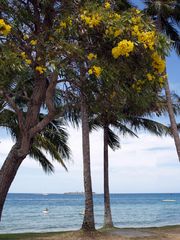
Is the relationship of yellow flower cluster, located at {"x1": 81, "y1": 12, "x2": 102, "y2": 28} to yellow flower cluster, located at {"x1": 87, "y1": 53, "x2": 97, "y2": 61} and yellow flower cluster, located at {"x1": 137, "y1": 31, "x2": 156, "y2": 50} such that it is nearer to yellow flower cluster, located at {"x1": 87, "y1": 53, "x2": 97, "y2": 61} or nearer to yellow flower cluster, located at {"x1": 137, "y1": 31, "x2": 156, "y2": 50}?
yellow flower cluster, located at {"x1": 87, "y1": 53, "x2": 97, "y2": 61}

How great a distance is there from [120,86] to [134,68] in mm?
343

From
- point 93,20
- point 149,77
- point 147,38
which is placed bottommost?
point 149,77

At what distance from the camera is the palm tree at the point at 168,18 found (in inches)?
789

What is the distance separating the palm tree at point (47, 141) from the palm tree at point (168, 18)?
505 cm

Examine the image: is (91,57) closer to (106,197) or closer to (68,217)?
(106,197)

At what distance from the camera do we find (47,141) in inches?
661

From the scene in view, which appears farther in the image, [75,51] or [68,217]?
[68,217]

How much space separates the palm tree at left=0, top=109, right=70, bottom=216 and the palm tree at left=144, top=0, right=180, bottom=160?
5047 millimetres

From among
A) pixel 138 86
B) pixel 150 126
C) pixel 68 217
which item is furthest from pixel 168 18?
pixel 68 217

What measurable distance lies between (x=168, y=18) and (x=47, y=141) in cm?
878

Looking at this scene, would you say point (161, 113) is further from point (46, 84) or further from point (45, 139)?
point (46, 84)

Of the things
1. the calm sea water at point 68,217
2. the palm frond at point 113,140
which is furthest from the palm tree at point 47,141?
the calm sea water at point 68,217

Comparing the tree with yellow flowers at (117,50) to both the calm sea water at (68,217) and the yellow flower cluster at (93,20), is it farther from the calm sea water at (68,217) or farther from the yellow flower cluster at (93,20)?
the calm sea water at (68,217)

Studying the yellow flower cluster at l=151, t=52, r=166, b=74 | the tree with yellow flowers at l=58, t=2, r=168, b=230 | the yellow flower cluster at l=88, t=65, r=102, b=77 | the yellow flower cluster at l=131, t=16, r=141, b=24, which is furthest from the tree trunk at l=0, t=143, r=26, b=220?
the yellow flower cluster at l=131, t=16, r=141, b=24
